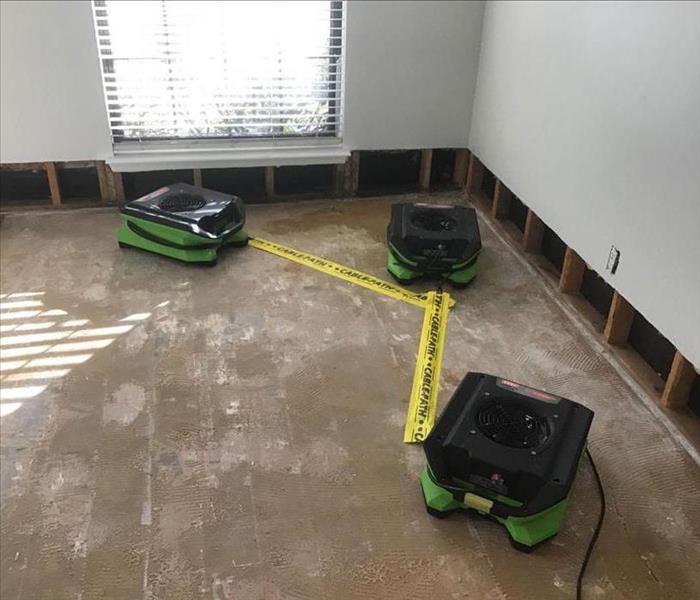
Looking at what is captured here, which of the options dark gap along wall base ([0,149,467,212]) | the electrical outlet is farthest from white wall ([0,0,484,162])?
the electrical outlet

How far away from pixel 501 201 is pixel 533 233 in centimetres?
43

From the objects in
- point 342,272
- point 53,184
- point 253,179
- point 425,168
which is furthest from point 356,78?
point 53,184

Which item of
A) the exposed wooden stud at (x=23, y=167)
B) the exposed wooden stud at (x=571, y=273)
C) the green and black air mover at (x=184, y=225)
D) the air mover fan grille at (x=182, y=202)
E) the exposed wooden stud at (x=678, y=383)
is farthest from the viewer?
the exposed wooden stud at (x=23, y=167)

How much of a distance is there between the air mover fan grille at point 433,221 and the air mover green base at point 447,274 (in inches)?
7.9

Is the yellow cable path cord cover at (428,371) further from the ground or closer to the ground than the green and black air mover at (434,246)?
closer to the ground

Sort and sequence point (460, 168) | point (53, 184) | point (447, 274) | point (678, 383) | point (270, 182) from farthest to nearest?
point (460, 168) → point (270, 182) → point (53, 184) → point (447, 274) → point (678, 383)

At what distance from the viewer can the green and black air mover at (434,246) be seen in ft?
10.0

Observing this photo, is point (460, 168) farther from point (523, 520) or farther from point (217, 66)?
point (523, 520)

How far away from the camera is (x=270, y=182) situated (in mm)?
3949

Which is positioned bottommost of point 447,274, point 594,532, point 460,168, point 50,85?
point 594,532

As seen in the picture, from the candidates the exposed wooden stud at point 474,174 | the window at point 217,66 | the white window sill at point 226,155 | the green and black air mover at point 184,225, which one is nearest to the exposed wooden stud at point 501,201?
the exposed wooden stud at point 474,174

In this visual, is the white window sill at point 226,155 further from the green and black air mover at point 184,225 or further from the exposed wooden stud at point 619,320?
the exposed wooden stud at point 619,320

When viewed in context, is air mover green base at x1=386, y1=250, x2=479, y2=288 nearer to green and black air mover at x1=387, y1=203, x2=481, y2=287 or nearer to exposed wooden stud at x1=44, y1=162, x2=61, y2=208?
green and black air mover at x1=387, y1=203, x2=481, y2=287

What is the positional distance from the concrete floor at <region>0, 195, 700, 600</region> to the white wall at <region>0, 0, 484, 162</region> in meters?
0.70
